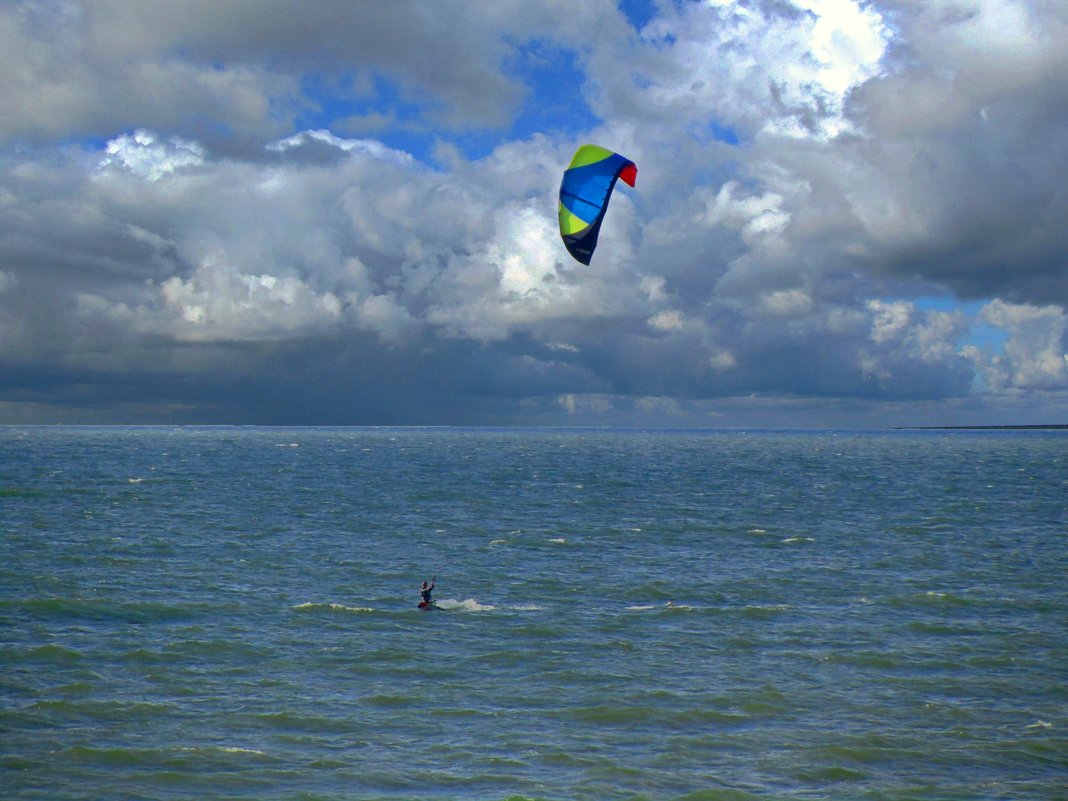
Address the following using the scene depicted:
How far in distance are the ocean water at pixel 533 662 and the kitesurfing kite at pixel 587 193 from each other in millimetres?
13274

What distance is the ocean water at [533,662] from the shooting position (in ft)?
61.0

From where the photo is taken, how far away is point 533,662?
26.0 metres

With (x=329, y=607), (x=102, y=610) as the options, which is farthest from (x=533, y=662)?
(x=102, y=610)

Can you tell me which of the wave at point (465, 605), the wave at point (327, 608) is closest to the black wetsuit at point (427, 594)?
the wave at point (465, 605)

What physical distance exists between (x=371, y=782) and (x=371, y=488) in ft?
233

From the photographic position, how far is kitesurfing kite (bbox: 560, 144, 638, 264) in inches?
1293

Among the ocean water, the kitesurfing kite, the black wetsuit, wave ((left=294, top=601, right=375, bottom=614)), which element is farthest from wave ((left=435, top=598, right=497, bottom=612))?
the kitesurfing kite

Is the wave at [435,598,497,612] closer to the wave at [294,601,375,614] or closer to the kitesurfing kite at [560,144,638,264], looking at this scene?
the wave at [294,601,375,614]

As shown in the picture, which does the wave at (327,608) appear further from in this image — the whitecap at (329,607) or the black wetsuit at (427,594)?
the black wetsuit at (427,594)

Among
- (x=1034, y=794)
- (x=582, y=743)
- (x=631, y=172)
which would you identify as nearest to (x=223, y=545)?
(x=631, y=172)

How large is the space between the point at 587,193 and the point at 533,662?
16618 mm

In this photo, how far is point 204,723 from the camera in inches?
826

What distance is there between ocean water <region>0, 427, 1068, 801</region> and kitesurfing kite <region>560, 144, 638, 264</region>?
1327 cm

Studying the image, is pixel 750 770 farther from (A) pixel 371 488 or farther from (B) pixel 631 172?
(A) pixel 371 488
